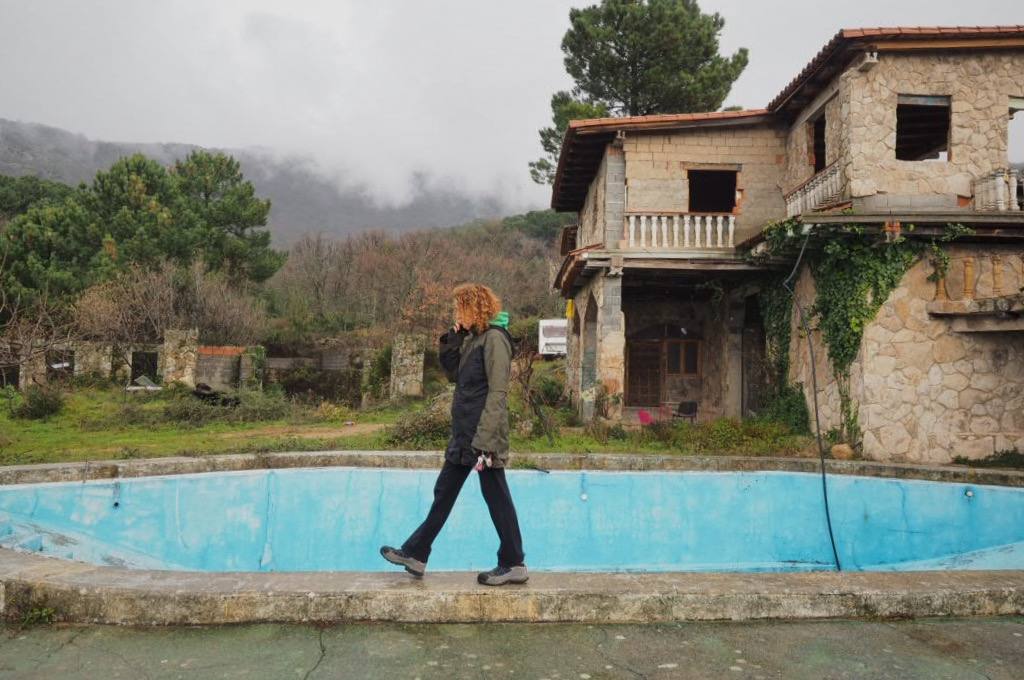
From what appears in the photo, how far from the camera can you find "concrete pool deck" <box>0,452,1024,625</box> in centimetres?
371

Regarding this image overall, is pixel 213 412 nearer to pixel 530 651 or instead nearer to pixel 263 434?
pixel 263 434

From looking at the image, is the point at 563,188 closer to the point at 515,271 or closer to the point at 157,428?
the point at 157,428

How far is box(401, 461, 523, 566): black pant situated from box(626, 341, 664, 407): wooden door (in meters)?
15.5

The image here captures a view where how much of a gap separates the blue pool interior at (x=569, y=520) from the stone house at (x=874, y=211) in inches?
103

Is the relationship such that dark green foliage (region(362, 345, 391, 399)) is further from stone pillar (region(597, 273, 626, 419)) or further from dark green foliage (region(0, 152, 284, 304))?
dark green foliage (region(0, 152, 284, 304))

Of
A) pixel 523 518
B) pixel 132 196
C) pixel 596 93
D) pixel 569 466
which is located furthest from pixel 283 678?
pixel 132 196

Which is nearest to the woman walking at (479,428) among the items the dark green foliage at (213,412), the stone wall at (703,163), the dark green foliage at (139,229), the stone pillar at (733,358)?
the stone wall at (703,163)

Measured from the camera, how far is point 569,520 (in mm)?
8844

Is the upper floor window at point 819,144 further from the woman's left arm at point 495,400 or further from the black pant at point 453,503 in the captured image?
the black pant at point 453,503

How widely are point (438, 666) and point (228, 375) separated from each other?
739 inches

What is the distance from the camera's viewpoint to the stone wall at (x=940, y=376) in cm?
1109

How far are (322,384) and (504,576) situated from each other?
17.4 m

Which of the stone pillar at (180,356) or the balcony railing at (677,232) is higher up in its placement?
the balcony railing at (677,232)

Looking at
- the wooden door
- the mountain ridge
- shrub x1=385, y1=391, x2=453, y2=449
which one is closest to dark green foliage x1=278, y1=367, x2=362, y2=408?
the wooden door
